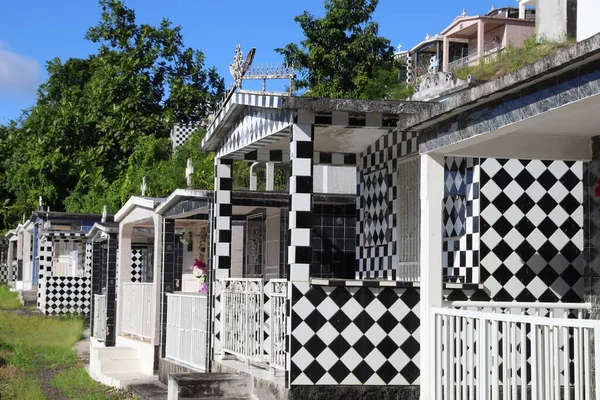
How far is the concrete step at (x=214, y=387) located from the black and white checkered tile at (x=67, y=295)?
65.4ft

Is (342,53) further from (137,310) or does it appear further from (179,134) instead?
(137,310)

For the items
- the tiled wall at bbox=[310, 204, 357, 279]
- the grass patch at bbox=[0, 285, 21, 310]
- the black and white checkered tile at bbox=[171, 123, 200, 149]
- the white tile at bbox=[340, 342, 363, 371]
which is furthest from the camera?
the black and white checkered tile at bbox=[171, 123, 200, 149]

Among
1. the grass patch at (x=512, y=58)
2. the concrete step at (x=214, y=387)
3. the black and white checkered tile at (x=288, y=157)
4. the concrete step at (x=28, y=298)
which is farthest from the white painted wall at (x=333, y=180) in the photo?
the grass patch at (x=512, y=58)

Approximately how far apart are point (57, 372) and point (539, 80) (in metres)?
14.8

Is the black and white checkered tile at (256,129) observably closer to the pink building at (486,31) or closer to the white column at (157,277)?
the white column at (157,277)

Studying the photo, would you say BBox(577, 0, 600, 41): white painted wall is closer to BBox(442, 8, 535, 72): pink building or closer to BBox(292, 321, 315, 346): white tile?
BBox(292, 321, 315, 346): white tile

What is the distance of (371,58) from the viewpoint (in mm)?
40469

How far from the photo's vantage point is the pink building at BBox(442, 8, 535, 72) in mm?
62906

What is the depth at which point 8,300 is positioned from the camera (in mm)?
40438

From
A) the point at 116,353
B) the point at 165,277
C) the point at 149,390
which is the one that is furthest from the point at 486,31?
the point at 149,390

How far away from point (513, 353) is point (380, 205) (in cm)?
657

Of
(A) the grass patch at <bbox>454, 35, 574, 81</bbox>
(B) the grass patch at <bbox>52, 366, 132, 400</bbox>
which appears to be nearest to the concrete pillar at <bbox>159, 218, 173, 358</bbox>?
(B) the grass patch at <bbox>52, 366, 132, 400</bbox>

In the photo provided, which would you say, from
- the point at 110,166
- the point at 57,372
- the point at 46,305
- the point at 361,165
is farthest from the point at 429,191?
the point at 110,166

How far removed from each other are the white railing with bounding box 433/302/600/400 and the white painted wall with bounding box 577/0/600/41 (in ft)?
8.94
